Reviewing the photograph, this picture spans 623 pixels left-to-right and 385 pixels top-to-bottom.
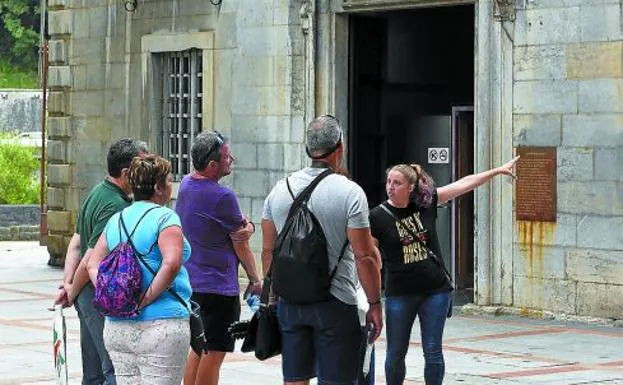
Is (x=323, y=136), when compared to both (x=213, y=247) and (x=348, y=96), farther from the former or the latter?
(x=348, y=96)

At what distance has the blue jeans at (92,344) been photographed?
9.24 meters

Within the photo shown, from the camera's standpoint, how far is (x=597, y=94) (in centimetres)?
1620

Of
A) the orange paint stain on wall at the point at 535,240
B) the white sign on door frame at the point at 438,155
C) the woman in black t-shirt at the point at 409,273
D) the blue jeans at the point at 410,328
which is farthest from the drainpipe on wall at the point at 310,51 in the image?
the blue jeans at the point at 410,328

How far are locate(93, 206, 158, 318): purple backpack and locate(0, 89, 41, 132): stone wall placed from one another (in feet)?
177

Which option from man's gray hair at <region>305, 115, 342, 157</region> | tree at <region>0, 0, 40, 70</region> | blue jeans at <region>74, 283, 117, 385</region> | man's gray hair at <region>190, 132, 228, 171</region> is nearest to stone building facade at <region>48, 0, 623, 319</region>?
man's gray hair at <region>190, 132, 228, 171</region>

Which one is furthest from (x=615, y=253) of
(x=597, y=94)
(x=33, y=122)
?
(x=33, y=122)

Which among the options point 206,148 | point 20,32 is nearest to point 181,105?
point 206,148

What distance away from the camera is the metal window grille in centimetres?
2112

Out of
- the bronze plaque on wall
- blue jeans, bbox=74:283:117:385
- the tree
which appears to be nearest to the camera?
blue jeans, bbox=74:283:117:385

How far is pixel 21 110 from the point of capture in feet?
203

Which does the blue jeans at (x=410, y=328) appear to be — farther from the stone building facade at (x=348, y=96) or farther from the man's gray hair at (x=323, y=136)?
the stone building facade at (x=348, y=96)

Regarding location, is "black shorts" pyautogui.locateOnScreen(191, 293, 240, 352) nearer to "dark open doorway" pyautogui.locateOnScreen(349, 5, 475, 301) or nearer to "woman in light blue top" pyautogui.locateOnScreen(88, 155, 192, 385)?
"woman in light blue top" pyautogui.locateOnScreen(88, 155, 192, 385)

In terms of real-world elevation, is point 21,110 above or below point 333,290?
above

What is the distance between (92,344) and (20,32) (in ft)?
226
